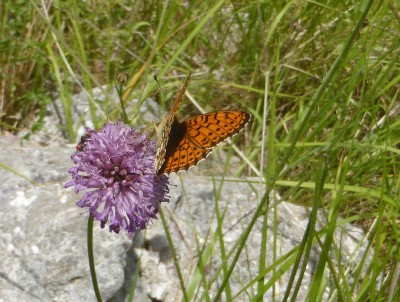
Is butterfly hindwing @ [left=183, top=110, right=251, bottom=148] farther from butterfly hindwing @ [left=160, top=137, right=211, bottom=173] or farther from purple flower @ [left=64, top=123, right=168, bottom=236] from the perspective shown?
purple flower @ [left=64, top=123, right=168, bottom=236]

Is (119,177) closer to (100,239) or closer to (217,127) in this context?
(217,127)

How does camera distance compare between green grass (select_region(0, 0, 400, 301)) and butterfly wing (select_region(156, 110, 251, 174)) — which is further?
green grass (select_region(0, 0, 400, 301))

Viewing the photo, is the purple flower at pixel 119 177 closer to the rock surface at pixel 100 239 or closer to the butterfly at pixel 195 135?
the butterfly at pixel 195 135

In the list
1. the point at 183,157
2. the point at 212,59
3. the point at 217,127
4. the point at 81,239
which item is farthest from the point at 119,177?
the point at 212,59

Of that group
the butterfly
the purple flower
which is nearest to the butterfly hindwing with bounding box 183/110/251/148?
the butterfly

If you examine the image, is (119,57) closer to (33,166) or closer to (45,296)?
(33,166)

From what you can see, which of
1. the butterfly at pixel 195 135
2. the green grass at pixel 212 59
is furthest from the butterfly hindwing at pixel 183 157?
the green grass at pixel 212 59

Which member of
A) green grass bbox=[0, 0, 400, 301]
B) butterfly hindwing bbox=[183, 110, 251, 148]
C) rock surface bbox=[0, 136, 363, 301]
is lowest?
rock surface bbox=[0, 136, 363, 301]
